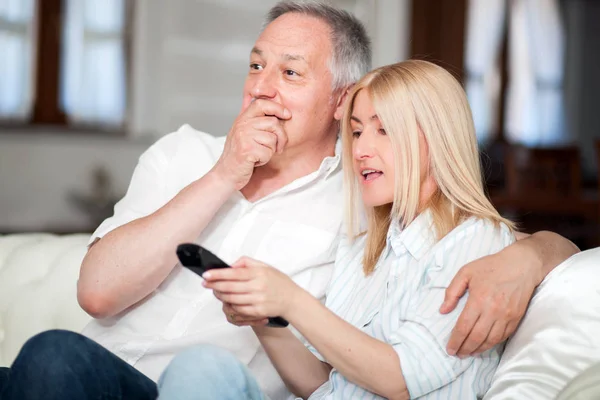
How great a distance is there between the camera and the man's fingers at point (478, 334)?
122 cm

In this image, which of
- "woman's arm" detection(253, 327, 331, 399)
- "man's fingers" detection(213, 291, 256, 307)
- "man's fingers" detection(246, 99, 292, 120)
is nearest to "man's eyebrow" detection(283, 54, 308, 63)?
"man's fingers" detection(246, 99, 292, 120)

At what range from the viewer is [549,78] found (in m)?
8.62

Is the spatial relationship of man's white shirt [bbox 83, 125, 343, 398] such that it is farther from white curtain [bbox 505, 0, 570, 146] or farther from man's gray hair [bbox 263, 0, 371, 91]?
white curtain [bbox 505, 0, 570, 146]

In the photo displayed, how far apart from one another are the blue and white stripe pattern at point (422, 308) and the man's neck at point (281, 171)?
39 cm

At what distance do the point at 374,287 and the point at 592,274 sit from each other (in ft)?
1.40

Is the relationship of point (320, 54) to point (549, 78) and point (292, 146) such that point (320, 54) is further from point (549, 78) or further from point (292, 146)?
point (549, 78)

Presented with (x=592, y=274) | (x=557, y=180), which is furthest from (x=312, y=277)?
(x=557, y=180)

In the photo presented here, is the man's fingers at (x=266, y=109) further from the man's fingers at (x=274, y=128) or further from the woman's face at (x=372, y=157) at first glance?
the woman's face at (x=372, y=157)

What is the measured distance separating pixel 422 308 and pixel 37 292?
113 centimetres

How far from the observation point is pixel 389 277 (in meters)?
1.43

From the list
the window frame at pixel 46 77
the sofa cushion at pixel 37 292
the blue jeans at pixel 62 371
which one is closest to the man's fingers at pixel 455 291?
the blue jeans at pixel 62 371

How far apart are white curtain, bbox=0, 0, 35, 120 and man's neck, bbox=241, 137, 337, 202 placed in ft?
16.3

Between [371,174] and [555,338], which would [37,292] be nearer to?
[371,174]

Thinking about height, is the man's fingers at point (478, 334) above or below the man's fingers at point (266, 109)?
below
